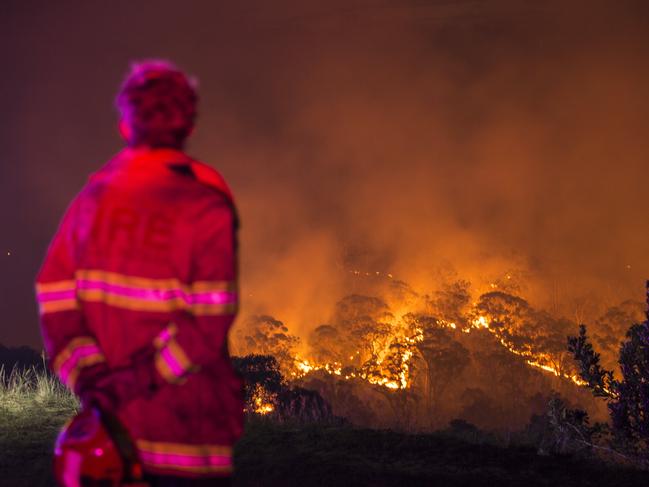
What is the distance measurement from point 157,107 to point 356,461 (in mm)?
5317

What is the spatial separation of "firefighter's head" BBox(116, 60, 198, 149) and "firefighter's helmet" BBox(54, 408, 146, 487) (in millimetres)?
792

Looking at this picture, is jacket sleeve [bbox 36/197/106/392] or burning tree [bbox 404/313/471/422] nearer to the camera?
jacket sleeve [bbox 36/197/106/392]

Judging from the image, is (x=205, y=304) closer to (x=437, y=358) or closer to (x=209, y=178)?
(x=209, y=178)

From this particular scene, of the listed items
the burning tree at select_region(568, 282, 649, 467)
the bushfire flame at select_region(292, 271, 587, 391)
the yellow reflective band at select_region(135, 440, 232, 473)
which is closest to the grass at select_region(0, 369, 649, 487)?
the burning tree at select_region(568, 282, 649, 467)

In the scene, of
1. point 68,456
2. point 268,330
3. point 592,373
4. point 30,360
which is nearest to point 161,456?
point 68,456

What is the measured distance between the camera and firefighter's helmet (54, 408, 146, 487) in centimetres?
219

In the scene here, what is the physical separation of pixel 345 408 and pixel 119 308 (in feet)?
137

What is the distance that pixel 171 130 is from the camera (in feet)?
7.96

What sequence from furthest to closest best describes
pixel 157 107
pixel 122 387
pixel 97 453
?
1. pixel 157 107
2. pixel 122 387
3. pixel 97 453

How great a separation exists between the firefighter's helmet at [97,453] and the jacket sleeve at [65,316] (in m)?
0.17

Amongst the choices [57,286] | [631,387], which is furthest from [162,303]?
[631,387]

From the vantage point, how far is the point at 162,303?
2.33m

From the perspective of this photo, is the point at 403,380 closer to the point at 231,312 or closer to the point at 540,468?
the point at 540,468

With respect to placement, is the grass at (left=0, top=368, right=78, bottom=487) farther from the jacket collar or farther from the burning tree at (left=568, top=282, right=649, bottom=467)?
the jacket collar
